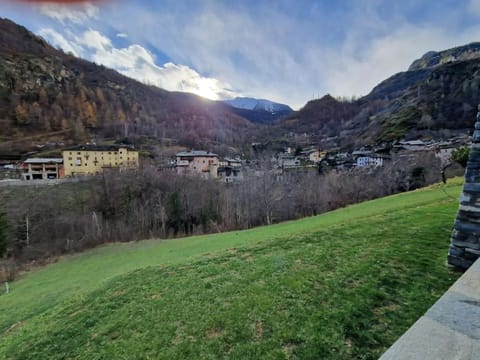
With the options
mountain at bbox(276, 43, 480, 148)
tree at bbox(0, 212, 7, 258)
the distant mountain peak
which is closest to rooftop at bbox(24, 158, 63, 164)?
tree at bbox(0, 212, 7, 258)

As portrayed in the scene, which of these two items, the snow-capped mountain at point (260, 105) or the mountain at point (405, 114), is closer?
the mountain at point (405, 114)

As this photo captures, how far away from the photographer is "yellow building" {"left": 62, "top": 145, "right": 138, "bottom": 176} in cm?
4675

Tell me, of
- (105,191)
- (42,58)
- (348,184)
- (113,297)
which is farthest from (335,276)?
(42,58)

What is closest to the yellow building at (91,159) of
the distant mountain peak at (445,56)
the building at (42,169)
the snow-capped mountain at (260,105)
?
the building at (42,169)

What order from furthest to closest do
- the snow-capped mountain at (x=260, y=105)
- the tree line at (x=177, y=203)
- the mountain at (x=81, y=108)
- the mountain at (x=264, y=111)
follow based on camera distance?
1. the snow-capped mountain at (x=260, y=105)
2. the mountain at (x=264, y=111)
3. the mountain at (x=81, y=108)
4. the tree line at (x=177, y=203)

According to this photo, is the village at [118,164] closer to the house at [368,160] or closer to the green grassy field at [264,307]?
the house at [368,160]

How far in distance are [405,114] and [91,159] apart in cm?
7867

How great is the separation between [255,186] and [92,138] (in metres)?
64.7

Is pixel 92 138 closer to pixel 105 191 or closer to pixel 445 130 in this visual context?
pixel 105 191

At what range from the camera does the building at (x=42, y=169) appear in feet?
149

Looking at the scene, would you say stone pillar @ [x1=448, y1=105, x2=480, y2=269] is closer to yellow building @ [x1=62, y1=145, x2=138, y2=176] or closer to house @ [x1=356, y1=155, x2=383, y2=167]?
house @ [x1=356, y1=155, x2=383, y2=167]

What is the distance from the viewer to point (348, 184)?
30188 millimetres

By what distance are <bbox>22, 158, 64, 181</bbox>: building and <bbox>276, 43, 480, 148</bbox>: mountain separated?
208 ft

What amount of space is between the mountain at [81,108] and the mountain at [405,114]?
26301mm
